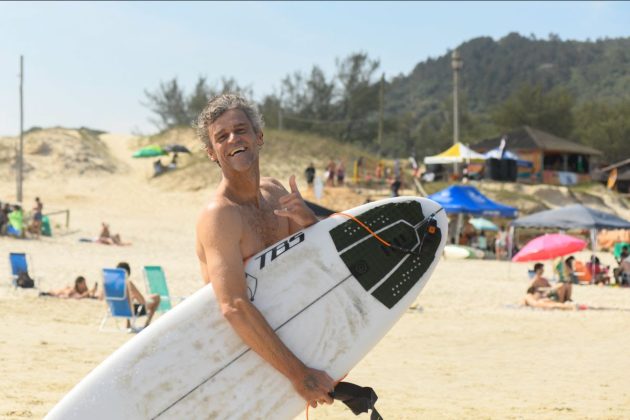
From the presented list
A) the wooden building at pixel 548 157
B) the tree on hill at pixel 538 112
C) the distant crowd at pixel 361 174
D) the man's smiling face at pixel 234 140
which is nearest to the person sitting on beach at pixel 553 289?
the man's smiling face at pixel 234 140

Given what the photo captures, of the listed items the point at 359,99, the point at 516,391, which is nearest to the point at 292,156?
the point at 359,99

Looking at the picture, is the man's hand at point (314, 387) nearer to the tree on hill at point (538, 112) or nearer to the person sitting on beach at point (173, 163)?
the person sitting on beach at point (173, 163)

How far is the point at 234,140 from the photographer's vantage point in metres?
3.02

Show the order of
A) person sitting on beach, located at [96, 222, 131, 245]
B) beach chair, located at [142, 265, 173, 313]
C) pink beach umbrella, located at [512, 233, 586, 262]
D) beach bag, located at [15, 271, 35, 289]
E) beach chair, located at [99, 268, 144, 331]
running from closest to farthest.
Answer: beach chair, located at [99, 268, 144, 331]
beach chair, located at [142, 265, 173, 313]
beach bag, located at [15, 271, 35, 289]
pink beach umbrella, located at [512, 233, 586, 262]
person sitting on beach, located at [96, 222, 131, 245]

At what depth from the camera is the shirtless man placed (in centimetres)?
285

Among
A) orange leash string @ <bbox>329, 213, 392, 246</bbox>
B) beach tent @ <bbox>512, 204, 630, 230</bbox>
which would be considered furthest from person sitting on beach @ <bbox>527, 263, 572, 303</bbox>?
orange leash string @ <bbox>329, 213, 392, 246</bbox>

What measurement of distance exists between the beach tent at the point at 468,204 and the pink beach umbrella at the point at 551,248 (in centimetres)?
831

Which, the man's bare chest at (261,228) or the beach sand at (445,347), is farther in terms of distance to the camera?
the beach sand at (445,347)

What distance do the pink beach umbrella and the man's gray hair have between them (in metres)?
12.4

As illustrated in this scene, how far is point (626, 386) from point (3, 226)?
18.7 meters

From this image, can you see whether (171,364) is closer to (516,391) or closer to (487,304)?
(516,391)

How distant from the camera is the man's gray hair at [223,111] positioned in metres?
3.08

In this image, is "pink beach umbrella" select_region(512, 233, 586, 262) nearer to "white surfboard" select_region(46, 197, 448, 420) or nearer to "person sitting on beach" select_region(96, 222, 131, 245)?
"person sitting on beach" select_region(96, 222, 131, 245)

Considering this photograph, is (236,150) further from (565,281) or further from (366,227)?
(565,281)
